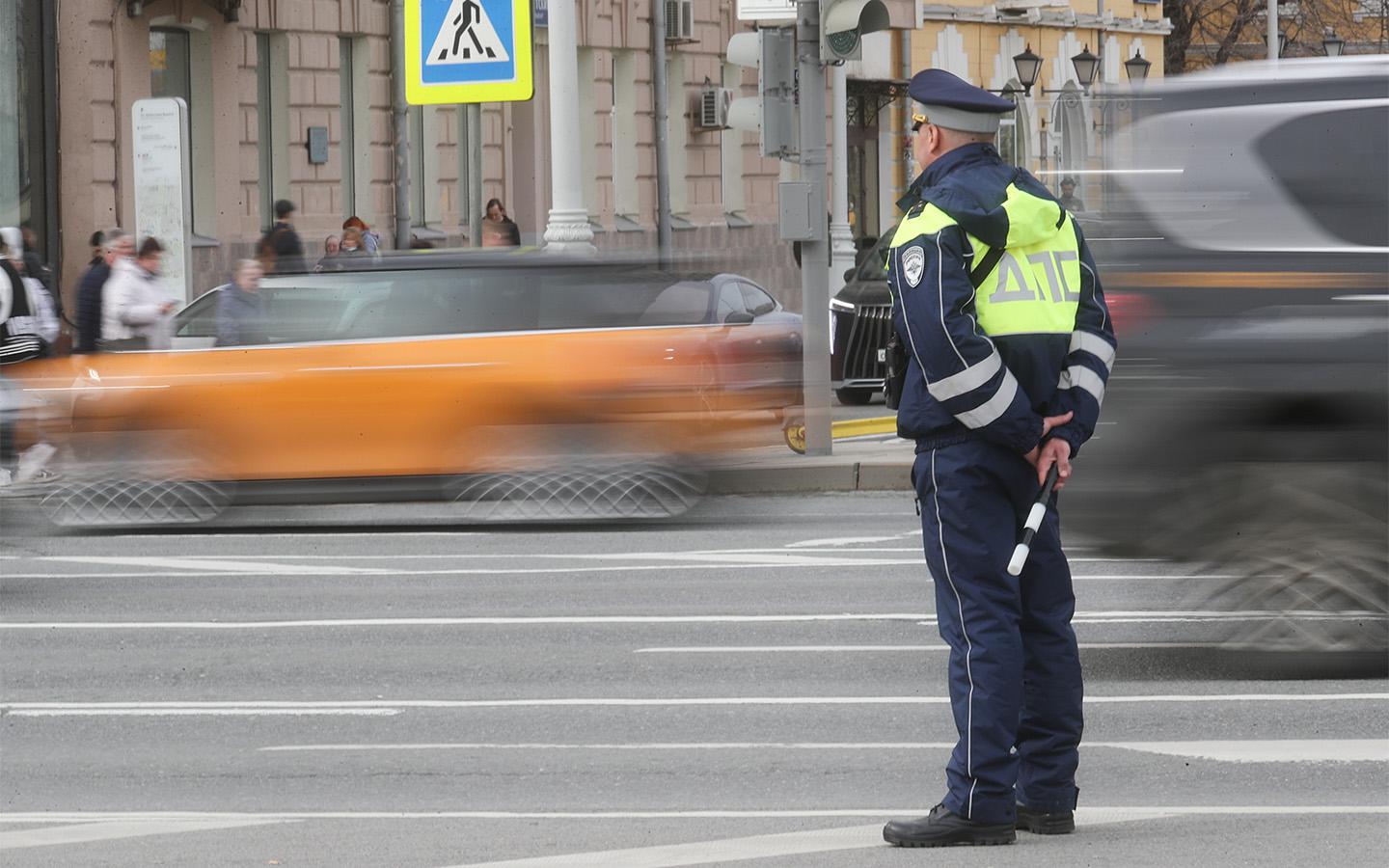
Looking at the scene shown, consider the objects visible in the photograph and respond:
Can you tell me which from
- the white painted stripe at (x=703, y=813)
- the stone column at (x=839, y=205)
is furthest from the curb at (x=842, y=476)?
the white painted stripe at (x=703, y=813)

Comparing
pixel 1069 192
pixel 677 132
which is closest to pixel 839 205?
pixel 1069 192

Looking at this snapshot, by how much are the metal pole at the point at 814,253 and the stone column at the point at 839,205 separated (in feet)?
27.4

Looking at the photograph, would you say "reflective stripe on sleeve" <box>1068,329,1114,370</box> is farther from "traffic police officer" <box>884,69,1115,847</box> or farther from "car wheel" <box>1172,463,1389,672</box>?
"car wheel" <box>1172,463,1389,672</box>

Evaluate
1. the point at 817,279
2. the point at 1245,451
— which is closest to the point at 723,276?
the point at 817,279

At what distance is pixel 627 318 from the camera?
14.1 metres

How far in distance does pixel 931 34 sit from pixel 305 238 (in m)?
18.5

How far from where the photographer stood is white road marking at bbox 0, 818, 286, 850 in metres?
6.53

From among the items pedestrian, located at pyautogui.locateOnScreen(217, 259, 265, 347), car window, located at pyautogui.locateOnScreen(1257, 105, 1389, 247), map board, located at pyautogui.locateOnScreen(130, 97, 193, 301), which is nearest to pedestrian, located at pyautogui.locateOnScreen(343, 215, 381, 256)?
map board, located at pyautogui.locateOnScreen(130, 97, 193, 301)

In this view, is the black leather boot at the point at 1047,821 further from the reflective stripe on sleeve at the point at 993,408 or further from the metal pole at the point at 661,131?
the metal pole at the point at 661,131

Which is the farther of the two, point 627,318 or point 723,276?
Result: point 723,276

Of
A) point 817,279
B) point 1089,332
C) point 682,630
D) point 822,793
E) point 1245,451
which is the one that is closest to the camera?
point 1089,332

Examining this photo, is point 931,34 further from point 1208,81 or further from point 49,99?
point 1208,81

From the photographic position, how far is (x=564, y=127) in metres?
20.9

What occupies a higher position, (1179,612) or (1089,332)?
(1089,332)
